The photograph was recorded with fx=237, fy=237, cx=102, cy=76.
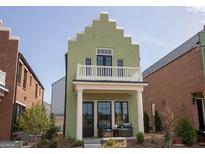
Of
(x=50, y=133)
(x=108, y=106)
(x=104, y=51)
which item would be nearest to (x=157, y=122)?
(x=108, y=106)

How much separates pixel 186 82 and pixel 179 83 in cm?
96

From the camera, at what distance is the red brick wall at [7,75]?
14321mm

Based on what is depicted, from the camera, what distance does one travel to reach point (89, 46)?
17.0 m

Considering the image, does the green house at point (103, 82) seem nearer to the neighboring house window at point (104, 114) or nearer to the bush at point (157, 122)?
the neighboring house window at point (104, 114)

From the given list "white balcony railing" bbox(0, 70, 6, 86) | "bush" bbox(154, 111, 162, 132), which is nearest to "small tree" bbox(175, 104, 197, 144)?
"bush" bbox(154, 111, 162, 132)

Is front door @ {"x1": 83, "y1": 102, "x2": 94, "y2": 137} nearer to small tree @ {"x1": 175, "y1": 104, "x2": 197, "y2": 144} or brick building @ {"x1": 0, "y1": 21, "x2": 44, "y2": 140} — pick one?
brick building @ {"x1": 0, "y1": 21, "x2": 44, "y2": 140}

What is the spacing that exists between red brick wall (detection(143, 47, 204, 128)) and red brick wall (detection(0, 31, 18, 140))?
11.7m

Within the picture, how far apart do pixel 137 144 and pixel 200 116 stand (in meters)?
5.63

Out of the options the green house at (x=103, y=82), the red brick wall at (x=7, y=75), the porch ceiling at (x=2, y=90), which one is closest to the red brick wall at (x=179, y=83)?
the green house at (x=103, y=82)

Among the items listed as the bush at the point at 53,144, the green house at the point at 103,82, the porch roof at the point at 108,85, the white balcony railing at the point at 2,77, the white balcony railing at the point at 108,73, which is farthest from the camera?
the white balcony railing at the point at 108,73

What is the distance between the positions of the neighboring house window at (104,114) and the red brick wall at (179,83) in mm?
5457

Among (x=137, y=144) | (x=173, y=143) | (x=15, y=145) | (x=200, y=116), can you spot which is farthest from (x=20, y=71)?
(x=200, y=116)

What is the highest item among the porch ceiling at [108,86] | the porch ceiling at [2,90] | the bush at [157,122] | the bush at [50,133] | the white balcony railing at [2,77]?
the white balcony railing at [2,77]

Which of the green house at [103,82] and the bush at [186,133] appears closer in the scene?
the bush at [186,133]
